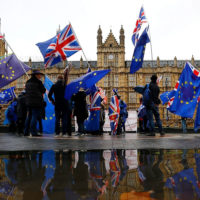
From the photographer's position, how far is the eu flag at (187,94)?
7.98 metres

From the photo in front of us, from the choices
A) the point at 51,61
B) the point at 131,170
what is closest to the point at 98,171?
the point at 131,170

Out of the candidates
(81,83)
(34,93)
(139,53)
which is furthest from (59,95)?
(139,53)

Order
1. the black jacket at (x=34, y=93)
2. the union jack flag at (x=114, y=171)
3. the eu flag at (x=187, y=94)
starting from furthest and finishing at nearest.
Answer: the eu flag at (x=187, y=94), the black jacket at (x=34, y=93), the union jack flag at (x=114, y=171)

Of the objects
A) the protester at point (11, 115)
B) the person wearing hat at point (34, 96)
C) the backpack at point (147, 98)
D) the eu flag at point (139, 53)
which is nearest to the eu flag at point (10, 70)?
the protester at point (11, 115)

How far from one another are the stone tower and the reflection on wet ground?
1532 inches

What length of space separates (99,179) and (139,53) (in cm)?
722

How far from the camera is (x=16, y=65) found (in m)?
10.1

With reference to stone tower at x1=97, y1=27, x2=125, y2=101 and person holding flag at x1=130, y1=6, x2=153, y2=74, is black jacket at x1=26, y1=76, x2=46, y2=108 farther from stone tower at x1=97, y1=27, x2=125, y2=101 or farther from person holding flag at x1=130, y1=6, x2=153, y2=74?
stone tower at x1=97, y1=27, x2=125, y2=101

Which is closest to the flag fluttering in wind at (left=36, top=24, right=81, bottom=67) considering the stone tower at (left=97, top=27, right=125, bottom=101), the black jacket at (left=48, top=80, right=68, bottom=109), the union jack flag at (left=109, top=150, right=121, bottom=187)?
the black jacket at (left=48, top=80, right=68, bottom=109)

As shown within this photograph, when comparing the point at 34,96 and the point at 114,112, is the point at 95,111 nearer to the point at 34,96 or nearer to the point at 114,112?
the point at 114,112

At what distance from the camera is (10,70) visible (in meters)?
9.97

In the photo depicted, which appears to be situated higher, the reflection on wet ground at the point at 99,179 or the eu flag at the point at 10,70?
the eu flag at the point at 10,70

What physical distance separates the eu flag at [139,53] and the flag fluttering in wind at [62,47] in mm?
1980

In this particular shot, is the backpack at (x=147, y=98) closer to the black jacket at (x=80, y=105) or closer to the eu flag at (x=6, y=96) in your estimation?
the black jacket at (x=80, y=105)
